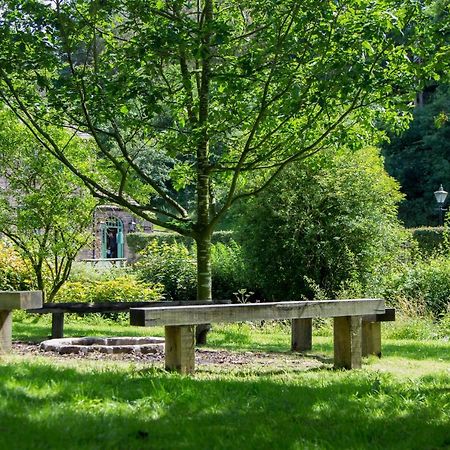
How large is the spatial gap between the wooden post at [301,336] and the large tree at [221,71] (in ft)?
5.01

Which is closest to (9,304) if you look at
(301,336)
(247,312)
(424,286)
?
(247,312)

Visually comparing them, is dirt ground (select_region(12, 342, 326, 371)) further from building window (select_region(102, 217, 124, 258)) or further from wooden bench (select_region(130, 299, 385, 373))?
building window (select_region(102, 217, 124, 258))

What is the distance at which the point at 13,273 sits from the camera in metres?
19.0

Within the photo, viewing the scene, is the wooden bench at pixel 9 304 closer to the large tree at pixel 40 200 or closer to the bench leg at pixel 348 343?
the bench leg at pixel 348 343

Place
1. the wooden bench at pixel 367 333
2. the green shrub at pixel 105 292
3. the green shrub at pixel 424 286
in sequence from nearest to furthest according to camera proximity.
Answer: the wooden bench at pixel 367 333 < the green shrub at pixel 424 286 < the green shrub at pixel 105 292

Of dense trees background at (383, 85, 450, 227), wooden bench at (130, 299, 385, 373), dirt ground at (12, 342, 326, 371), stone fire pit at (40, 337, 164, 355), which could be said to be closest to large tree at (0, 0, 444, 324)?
stone fire pit at (40, 337, 164, 355)

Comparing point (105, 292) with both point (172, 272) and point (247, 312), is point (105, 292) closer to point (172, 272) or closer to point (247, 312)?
point (172, 272)

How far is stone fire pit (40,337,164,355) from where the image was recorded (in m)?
9.45

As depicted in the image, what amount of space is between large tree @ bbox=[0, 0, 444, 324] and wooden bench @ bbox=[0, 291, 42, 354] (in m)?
2.92

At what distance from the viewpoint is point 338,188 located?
18.3m

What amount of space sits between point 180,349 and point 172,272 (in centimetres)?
1415

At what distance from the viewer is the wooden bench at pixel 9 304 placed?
7.71 metres

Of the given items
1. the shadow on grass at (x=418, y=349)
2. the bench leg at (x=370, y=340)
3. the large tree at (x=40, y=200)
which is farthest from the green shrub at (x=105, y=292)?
the bench leg at (x=370, y=340)

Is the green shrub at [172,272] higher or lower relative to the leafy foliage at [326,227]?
lower
